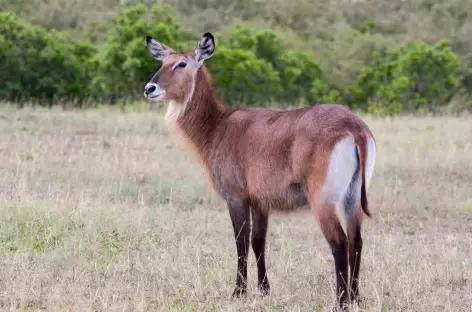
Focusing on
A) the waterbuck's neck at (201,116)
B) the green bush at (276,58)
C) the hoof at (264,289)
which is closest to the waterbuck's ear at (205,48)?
the waterbuck's neck at (201,116)

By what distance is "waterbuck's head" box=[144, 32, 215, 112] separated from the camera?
618 centimetres

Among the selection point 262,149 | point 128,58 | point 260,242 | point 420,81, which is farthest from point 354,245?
point 420,81

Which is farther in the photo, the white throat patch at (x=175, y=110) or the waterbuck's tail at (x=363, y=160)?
the white throat patch at (x=175, y=110)

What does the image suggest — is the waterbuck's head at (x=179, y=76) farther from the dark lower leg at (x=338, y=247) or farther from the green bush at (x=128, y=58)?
the green bush at (x=128, y=58)

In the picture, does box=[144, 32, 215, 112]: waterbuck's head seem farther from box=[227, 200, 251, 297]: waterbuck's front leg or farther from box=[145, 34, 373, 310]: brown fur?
box=[227, 200, 251, 297]: waterbuck's front leg

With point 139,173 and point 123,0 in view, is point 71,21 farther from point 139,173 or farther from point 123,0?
point 139,173

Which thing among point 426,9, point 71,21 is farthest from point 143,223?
point 426,9

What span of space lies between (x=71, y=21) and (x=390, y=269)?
34.8 meters

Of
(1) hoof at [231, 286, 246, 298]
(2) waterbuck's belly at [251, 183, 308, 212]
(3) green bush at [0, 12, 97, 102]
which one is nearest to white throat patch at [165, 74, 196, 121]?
(2) waterbuck's belly at [251, 183, 308, 212]

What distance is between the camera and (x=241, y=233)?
5.73 metres

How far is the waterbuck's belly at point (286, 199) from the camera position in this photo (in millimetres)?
5289

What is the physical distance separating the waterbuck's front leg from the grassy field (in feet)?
0.44

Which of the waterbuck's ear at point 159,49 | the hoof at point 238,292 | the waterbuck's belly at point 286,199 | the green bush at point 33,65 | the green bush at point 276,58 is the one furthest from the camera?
the green bush at point 276,58

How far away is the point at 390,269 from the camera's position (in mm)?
6125
